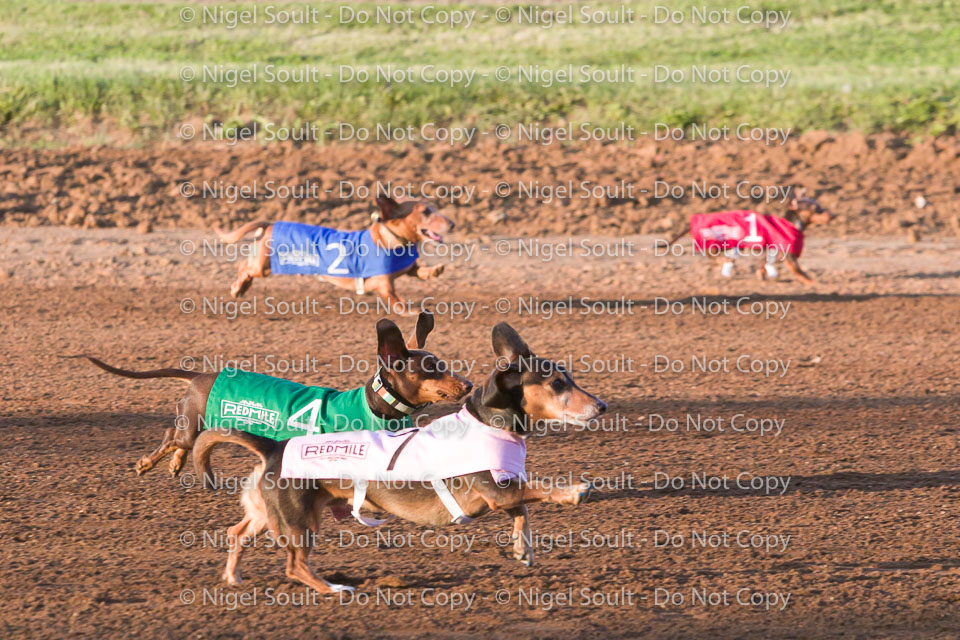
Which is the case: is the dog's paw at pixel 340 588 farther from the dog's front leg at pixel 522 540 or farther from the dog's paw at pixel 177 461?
the dog's paw at pixel 177 461

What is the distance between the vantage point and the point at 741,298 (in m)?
13.4

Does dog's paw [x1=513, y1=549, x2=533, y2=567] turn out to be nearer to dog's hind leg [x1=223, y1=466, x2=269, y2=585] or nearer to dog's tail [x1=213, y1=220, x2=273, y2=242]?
dog's hind leg [x1=223, y1=466, x2=269, y2=585]

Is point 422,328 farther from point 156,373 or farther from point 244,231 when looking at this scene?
point 244,231

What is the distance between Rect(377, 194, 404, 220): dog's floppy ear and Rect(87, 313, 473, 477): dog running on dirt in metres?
4.48

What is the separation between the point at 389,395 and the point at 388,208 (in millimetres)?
5404

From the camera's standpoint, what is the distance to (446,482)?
5918 mm

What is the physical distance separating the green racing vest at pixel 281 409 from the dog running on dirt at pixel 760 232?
7304mm

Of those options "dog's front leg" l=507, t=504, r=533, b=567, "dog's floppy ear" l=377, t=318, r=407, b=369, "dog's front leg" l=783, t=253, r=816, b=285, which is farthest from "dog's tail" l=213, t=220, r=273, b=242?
"dog's front leg" l=507, t=504, r=533, b=567

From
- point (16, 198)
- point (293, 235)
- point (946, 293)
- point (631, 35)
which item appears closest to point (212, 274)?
point (293, 235)

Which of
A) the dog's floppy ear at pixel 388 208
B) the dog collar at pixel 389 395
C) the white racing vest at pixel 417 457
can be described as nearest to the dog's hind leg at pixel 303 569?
the white racing vest at pixel 417 457

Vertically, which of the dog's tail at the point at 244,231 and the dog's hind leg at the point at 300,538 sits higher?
the dog's tail at the point at 244,231

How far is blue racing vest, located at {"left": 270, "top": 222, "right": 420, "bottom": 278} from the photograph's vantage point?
11680mm

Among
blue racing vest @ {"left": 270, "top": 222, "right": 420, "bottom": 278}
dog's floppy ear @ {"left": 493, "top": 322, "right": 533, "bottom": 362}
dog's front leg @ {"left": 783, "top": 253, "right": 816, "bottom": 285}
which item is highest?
dog's floppy ear @ {"left": 493, "top": 322, "right": 533, "bottom": 362}

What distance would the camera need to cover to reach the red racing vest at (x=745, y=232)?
1323cm
